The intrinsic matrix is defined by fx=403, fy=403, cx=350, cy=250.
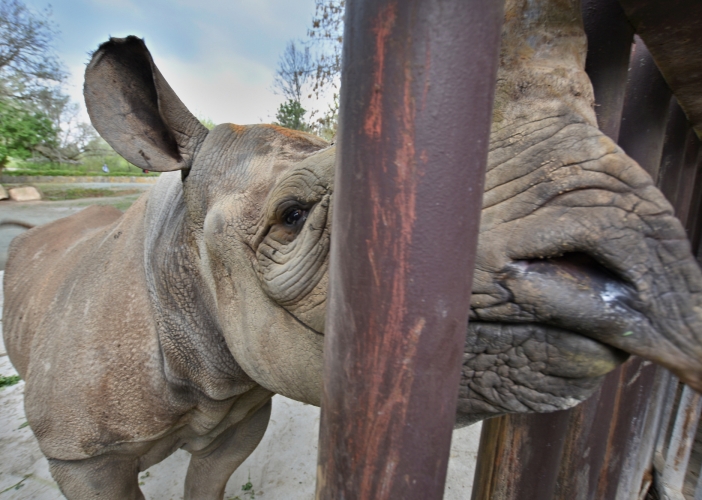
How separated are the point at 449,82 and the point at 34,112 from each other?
25.1 metres

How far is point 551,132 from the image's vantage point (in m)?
0.81

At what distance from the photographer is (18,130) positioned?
17.5 m

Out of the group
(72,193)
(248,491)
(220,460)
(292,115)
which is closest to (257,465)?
(248,491)

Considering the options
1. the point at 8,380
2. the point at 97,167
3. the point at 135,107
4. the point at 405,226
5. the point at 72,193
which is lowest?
the point at 8,380

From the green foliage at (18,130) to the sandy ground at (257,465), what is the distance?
18.0 metres

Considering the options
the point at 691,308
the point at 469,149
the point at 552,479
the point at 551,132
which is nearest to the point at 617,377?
the point at 552,479

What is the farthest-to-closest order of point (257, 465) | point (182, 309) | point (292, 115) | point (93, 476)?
point (292, 115), point (257, 465), point (93, 476), point (182, 309)

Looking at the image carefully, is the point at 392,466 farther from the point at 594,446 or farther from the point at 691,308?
the point at 594,446

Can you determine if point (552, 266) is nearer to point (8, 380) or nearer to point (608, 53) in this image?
point (608, 53)

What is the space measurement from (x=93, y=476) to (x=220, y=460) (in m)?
0.89

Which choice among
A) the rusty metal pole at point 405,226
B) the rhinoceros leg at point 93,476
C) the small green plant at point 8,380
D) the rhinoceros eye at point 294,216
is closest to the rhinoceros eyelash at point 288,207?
the rhinoceros eye at point 294,216

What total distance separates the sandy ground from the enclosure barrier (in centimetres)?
146

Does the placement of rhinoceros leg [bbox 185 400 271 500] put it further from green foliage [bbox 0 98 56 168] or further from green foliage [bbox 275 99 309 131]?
green foliage [bbox 0 98 56 168]

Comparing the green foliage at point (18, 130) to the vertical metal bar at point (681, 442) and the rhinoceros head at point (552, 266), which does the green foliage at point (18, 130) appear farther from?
the vertical metal bar at point (681, 442)
